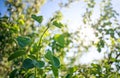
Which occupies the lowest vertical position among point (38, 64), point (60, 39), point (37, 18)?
point (38, 64)

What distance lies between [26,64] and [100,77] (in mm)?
1708

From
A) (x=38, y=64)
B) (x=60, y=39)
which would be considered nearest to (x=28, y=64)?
(x=38, y=64)

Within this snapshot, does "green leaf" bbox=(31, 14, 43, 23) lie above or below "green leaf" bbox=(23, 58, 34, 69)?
above

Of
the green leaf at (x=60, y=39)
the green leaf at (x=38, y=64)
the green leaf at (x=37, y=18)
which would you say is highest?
the green leaf at (x=37, y=18)

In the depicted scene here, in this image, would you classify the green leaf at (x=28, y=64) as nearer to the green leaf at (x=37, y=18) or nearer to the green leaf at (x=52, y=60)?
the green leaf at (x=52, y=60)

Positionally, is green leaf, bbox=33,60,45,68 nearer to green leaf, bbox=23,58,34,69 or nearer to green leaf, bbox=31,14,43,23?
green leaf, bbox=23,58,34,69

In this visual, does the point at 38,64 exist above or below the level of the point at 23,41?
below

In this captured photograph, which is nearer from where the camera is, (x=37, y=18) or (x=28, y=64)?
(x=28, y=64)

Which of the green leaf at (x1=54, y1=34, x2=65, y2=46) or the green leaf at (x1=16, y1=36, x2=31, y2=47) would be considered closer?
the green leaf at (x1=16, y1=36, x2=31, y2=47)

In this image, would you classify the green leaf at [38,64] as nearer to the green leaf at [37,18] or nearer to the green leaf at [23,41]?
the green leaf at [23,41]

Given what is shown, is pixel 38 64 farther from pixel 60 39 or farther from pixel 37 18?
pixel 37 18

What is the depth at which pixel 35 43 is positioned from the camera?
5.34 feet

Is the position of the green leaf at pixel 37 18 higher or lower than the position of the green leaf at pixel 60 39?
higher

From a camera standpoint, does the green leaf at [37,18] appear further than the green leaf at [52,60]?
Yes
